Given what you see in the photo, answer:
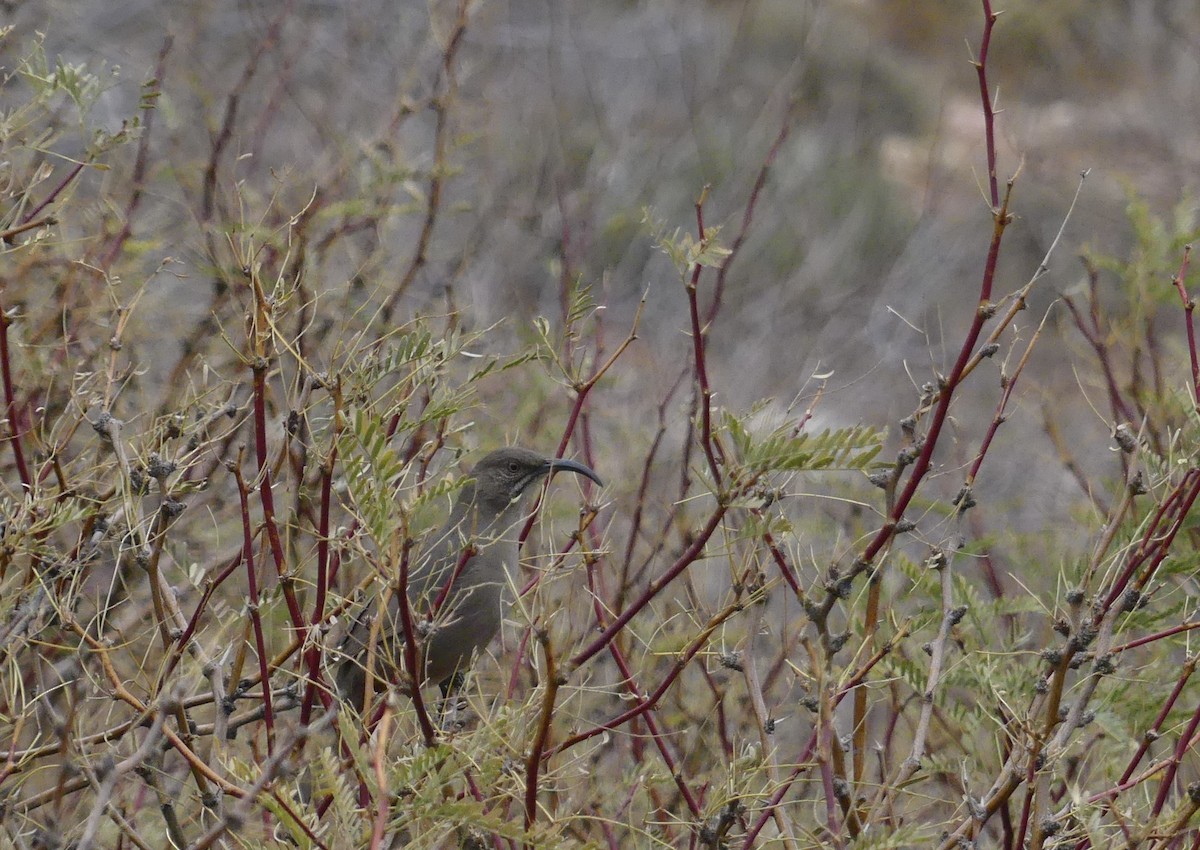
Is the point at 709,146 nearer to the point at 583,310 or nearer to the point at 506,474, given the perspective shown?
the point at 506,474

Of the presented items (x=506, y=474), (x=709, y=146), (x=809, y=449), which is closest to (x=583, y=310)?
A: (x=809, y=449)

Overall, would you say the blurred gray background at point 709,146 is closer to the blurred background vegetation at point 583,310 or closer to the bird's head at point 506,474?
the blurred background vegetation at point 583,310

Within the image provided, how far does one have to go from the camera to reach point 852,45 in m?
18.5

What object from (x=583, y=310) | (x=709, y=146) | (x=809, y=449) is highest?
(x=809, y=449)

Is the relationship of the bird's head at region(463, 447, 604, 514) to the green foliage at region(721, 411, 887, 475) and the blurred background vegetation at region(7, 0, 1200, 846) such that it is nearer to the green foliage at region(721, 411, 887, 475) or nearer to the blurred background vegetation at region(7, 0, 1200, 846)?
the blurred background vegetation at region(7, 0, 1200, 846)

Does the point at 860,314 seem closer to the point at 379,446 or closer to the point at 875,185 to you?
the point at 875,185

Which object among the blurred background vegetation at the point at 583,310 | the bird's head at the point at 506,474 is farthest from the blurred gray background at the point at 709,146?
the bird's head at the point at 506,474

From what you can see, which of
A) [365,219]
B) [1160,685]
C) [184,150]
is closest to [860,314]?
[184,150]

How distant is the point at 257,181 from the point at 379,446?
7.99 m

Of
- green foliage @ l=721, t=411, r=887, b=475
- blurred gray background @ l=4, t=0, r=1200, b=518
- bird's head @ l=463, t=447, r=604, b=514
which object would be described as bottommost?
blurred gray background @ l=4, t=0, r=1200, b=518

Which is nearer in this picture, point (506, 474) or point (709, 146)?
point (506, 474)

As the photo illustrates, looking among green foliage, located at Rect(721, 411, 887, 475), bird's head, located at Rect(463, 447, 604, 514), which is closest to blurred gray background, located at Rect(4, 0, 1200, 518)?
bird's head, located at Rect(463, 447, 604, 514)

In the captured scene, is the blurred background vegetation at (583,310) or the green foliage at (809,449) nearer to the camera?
the green foliage at (809,449)

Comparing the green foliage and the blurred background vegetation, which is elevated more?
the green foliage
